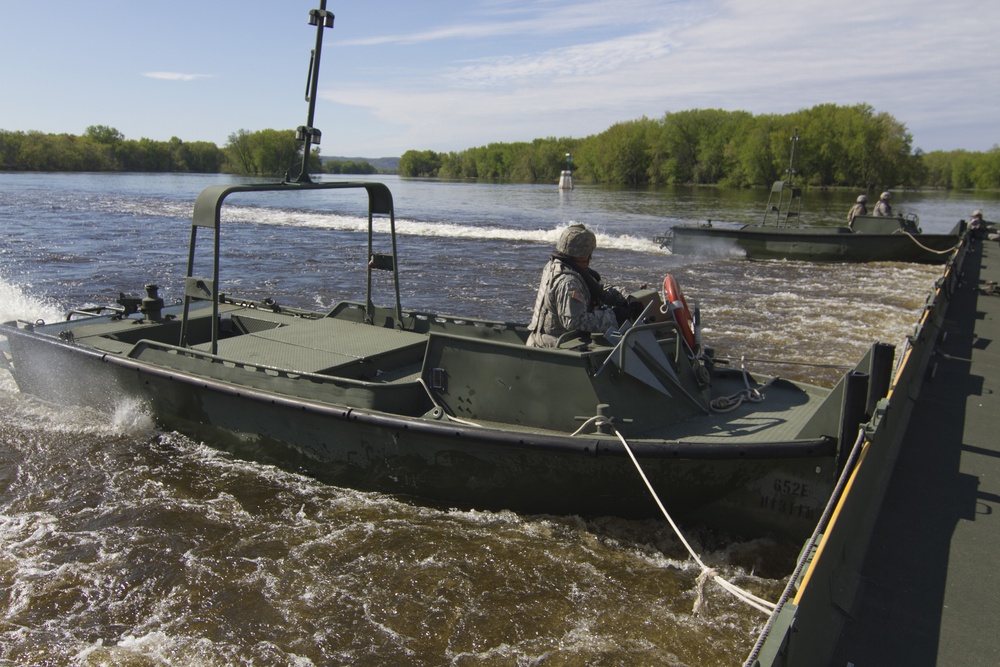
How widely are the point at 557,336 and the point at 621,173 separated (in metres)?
92.0

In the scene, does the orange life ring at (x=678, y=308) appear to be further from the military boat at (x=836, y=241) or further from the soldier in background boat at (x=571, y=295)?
the military boat at (x=836, y=241)

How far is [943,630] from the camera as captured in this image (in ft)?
11.9

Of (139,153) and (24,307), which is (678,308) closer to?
(24,307)

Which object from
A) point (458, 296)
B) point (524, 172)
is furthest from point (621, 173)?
point (458, 296)

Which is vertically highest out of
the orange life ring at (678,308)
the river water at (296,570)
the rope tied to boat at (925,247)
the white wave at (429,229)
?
the rope tied to boat at (925,247)

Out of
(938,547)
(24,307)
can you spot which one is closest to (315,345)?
(938,547)

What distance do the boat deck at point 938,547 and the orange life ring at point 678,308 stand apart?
1.90 m

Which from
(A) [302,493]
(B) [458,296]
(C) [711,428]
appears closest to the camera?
(C) [711,428]

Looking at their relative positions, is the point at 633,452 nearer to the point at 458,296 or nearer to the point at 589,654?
the point at 589,654

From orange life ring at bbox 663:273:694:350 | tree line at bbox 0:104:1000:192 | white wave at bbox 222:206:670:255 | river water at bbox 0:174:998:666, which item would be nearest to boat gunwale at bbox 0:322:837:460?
river water at bbox 0:174:998:666

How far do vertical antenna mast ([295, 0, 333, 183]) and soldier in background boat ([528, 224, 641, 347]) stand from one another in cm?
249

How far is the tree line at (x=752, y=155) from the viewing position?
73812 millimetres

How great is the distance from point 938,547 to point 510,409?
10.2 feet

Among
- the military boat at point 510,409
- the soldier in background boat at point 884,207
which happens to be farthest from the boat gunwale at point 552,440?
the soldier in background boat at point 884,207
